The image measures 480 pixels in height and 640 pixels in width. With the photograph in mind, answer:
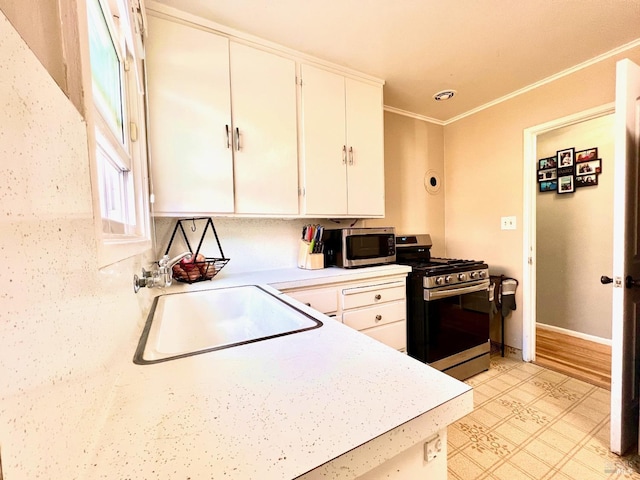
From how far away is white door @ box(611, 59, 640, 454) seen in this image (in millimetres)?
1262

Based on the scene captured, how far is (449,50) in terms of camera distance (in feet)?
5.94

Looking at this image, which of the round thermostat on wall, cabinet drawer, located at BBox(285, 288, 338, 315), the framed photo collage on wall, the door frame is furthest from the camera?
the round thermostat on wall

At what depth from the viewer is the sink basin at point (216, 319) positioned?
34.9 inches

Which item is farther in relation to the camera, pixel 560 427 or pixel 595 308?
pixel 595 308

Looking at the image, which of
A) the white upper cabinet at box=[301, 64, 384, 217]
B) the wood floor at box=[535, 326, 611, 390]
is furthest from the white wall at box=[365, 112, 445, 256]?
the wood floor at box=[535, 326, 611, 390]

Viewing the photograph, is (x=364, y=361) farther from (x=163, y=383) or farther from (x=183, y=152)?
(x=183, y=152)

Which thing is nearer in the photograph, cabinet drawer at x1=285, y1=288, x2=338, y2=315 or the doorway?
cabinet drawer at x1=285, y1=288, x2=338, y2=315

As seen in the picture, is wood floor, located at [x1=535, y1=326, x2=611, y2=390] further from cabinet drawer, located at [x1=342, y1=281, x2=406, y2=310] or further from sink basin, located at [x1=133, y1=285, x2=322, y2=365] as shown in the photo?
sink basin, located at [x1=133, y1=285, x2=322, y2=365]

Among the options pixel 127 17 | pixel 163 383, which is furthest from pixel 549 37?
pixel 163 383

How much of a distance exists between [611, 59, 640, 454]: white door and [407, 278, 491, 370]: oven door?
0.83m

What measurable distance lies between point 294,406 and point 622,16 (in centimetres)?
260

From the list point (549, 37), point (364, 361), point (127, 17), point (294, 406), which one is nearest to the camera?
point (294, 406)

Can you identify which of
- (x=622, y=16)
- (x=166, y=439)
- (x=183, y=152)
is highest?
(x=622, y=16)

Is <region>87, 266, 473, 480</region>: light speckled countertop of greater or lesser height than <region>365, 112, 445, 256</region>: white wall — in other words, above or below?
below
